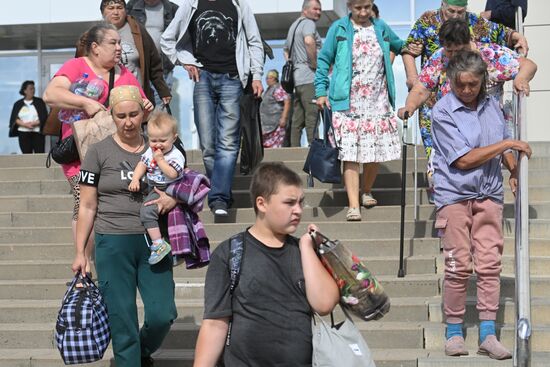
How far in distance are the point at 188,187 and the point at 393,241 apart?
2710 millimetres

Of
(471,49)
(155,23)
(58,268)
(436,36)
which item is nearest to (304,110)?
(155,23)

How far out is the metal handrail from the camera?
539cm

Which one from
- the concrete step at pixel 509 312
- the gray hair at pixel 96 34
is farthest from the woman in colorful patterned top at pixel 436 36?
the gray hair at pixel 96 34

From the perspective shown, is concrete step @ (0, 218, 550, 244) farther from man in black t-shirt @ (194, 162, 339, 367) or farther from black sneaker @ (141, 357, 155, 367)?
man in black t-shirt @ (194, 162, 339, 367)

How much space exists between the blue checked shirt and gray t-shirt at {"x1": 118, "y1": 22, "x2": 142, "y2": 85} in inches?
129

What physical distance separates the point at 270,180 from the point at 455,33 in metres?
3.11

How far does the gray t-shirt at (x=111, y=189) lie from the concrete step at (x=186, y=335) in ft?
4.99

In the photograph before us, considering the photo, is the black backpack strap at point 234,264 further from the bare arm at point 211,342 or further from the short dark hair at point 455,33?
the short dark hair at point 455,33

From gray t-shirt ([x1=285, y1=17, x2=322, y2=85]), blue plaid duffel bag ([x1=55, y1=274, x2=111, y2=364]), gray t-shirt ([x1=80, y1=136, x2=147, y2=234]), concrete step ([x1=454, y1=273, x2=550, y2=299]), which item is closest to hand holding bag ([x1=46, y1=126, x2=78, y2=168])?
gray t-shirt ([x1=80, y1=136, x2=147, y2=234])

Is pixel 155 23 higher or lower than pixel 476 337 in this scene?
higher

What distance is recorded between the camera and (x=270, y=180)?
5.13 meters

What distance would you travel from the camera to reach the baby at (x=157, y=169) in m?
6.79

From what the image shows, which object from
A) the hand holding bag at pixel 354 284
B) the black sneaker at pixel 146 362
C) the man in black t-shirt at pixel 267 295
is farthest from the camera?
the black sneaker at pixel 146 362

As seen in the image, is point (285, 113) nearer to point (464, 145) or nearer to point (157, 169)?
point (464, 145)
